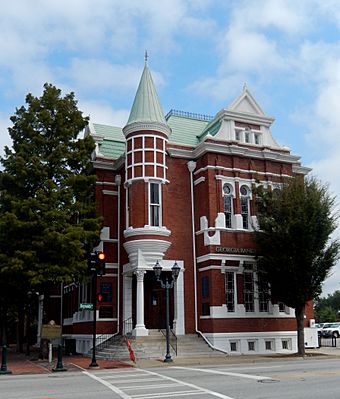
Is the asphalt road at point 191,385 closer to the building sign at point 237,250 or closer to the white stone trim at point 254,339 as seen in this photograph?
the white stone trim at point 254,339

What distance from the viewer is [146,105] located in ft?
103

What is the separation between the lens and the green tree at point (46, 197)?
2511 cm

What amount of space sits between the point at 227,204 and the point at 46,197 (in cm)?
1080

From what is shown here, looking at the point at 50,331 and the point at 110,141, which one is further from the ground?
the point at 110,141

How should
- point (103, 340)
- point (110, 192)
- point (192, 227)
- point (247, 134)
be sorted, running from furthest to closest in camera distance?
point (110, 192)
point (247, 134)
point (192, 227)
point (103, 340)

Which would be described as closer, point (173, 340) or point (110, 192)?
point (173, 340)

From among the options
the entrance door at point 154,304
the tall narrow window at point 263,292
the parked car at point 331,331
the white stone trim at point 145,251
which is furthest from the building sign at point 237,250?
the parked car at point 331,331

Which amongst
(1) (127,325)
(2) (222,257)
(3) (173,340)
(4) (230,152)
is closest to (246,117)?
(4) (230,152)

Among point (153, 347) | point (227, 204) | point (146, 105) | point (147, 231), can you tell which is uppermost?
→ point (146, 105)

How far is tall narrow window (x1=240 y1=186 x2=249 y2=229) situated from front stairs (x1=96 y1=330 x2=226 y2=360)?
7217mm

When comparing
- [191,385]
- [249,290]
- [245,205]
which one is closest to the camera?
[191,385]

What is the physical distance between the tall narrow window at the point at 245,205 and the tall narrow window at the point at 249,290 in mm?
2700

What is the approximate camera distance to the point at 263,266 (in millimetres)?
28016

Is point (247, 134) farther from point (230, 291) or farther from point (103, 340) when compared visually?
point (103, 340)
